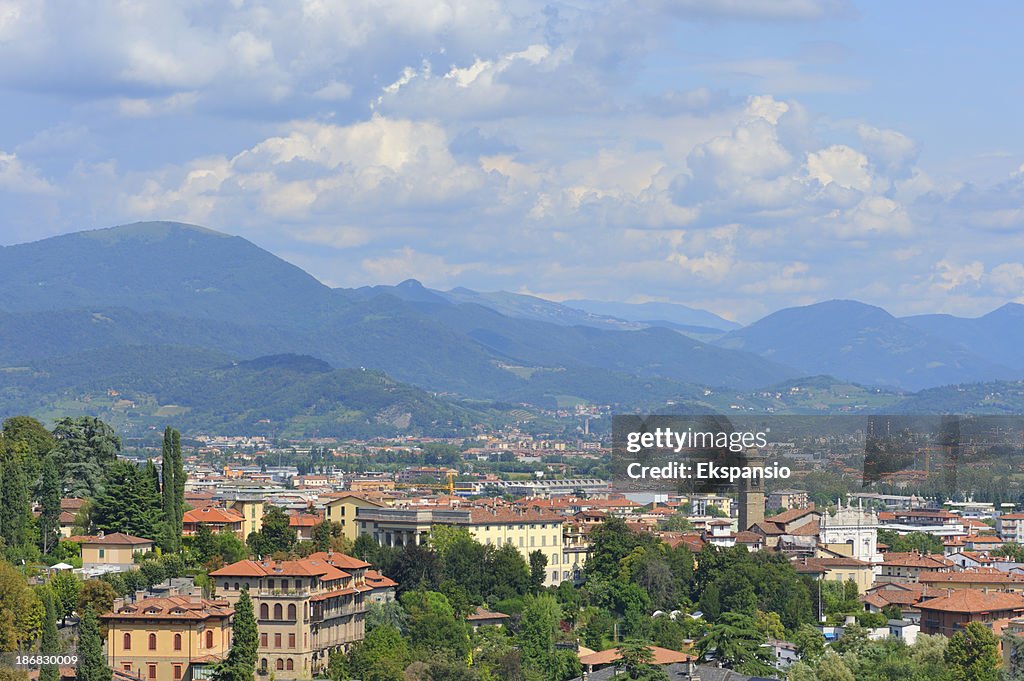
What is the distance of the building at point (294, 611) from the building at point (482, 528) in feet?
53.3

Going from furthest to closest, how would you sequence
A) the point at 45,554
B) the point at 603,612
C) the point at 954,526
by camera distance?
the point at 954,526
the point at 603,612
the point at 45,554

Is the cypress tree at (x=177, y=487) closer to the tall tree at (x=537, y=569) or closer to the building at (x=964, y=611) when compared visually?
the tall tree at (x=537, y=569)

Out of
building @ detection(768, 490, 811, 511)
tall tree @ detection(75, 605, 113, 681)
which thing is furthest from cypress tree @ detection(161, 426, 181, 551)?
building @ detection(768, 490, 811, 511)

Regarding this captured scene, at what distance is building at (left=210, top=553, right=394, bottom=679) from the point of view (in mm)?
56438

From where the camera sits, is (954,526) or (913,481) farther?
(913,481)

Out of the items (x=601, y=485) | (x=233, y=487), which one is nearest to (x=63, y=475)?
(x=233, y=487)

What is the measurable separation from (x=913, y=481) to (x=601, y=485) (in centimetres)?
4510

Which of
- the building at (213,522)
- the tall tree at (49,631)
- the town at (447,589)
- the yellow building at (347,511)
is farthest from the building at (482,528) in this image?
the tall tree at (49,631)

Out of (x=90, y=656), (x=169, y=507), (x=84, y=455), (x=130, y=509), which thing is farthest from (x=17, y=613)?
(x=84, y=455)

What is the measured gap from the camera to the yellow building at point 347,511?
79.6 meters

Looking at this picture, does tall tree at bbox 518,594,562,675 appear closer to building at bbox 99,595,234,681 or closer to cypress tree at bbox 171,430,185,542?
building at bbox 99,595,234,681

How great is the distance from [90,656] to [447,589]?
1984 centimetres

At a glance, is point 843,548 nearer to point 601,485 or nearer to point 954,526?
point 954,526

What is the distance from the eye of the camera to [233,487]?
5502 inches
